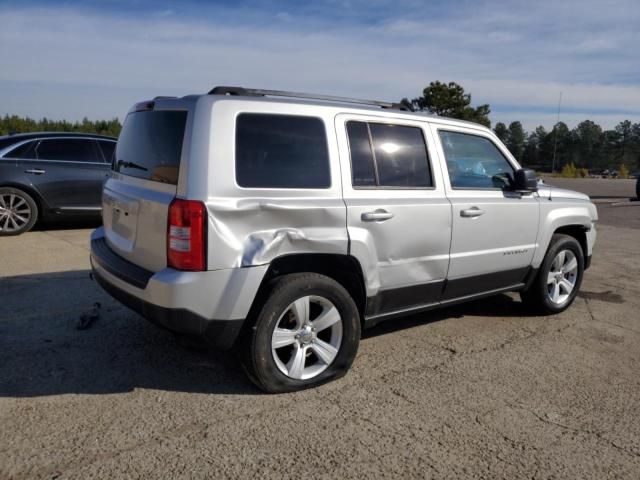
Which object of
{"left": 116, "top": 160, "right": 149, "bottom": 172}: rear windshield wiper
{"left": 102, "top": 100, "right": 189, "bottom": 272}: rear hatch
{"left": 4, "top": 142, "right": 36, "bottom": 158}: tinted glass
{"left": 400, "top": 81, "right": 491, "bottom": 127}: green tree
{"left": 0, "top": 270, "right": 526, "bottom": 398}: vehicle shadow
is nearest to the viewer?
{"left": 102, "top": 100, "right": 189, "bottom": 272}: rear hatch

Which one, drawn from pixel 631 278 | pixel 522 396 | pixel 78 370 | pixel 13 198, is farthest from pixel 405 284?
pixel 13 198

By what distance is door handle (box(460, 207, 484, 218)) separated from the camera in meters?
4.28

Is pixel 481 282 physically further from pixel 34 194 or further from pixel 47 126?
pixel 47 126

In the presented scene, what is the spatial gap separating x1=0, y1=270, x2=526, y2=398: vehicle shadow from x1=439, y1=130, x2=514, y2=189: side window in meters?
1.32

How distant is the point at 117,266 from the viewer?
11.8ft

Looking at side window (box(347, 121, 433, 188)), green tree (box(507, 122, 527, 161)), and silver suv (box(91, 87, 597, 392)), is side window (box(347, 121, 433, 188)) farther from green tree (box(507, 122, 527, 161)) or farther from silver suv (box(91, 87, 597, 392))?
green tree (box(507, 122, 527, 161))

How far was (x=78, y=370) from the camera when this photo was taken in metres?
3.71

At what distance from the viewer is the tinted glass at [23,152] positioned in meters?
8.36

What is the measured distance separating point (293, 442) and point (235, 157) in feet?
5.25

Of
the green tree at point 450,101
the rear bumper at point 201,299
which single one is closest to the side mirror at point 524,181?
the rear bumper at point 201,299

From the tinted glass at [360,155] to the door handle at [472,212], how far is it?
2.89 feet

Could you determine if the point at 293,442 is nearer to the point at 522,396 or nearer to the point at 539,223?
the point at 522,396

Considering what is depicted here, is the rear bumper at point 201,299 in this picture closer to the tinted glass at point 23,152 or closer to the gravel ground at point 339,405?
the gravel ground at point 339,405

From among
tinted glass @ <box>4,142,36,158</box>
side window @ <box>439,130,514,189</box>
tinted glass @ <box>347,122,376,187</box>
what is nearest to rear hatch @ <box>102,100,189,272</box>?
tinted glass @ <box>347,122,376,187</box>
